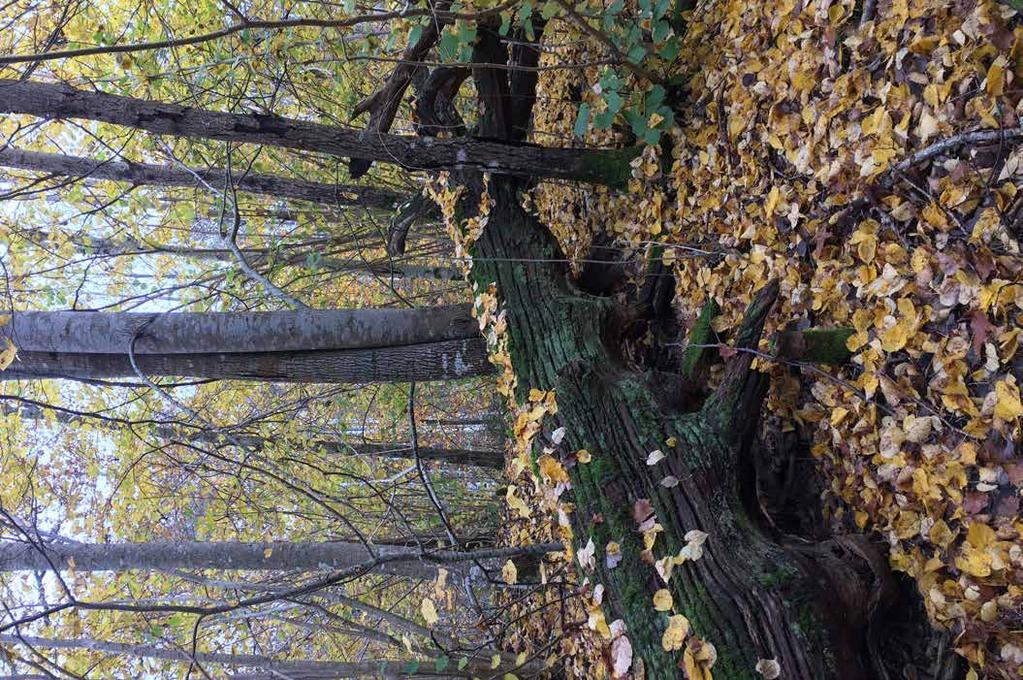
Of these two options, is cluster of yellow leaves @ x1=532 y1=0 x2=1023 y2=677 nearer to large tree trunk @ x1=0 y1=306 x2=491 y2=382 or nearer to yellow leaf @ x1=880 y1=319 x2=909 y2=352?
yellow leaf @ x1=880 y1=319 x2=909 y2=352

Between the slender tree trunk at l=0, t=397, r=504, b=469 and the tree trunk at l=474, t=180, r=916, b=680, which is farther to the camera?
the slender tree trunk at l=0, t=397, r=504, b=469

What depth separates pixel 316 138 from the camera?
2.87 m

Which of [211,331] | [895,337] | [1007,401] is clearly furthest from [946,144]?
[211,331]

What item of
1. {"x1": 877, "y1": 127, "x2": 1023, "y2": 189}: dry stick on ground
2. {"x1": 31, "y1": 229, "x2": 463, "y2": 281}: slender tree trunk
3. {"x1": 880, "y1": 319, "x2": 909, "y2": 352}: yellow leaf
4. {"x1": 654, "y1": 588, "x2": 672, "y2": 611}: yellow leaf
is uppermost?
{"x1": 31, "y1": 229, "x2": 463, "y2": 281}: slender tree trunk

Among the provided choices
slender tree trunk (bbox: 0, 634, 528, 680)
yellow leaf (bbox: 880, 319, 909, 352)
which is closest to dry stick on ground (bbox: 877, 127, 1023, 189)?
yellow leaf (bbox: 880, 319, 909, 352)

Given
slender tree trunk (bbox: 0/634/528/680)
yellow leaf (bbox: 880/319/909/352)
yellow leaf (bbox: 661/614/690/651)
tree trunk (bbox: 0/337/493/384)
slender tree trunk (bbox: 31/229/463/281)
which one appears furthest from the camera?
slender tree trunk (bbox: 31/229/463/281)

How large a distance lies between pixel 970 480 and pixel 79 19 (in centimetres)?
510

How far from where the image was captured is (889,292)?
2.03m

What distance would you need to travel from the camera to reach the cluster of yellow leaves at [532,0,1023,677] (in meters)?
1.74

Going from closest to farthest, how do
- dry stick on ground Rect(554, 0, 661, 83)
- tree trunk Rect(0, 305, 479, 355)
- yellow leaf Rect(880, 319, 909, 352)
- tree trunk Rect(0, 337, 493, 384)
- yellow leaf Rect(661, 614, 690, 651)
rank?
yellow leaf Rect(661, 614, 690, 651) → yellow leaf Rect(880, 319, 909, 352) → dry stick on ground Rect(554, 0, 661, 83) → tree trunk Rect(0, 305, 479, 355) → tree trunk Rect(0, 337, 493, 384)

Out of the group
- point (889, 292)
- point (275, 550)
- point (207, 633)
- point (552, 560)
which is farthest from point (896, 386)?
point (207, 633)

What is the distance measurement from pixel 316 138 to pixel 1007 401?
8.56ft

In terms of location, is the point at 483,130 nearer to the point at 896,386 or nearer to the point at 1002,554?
the point at 896,386

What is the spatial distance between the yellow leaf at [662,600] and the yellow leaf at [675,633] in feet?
0.13
